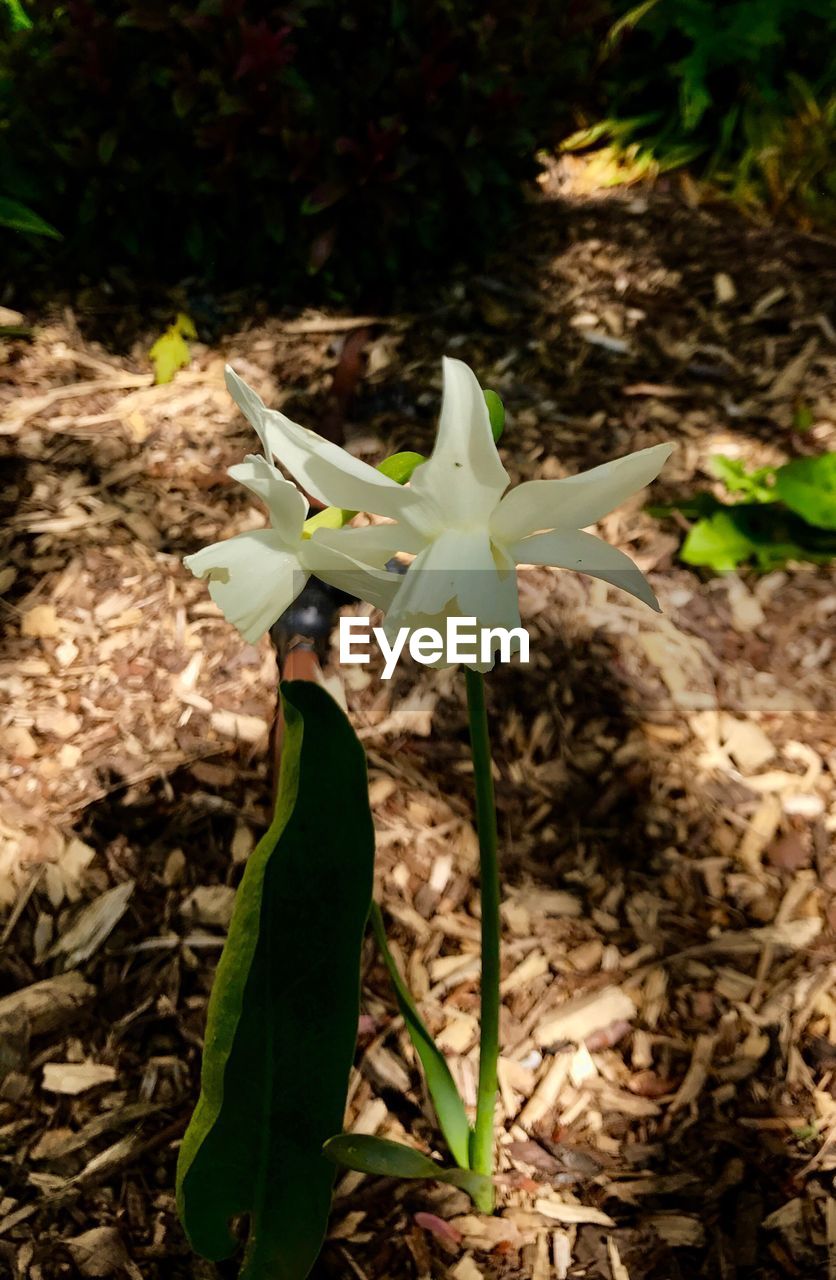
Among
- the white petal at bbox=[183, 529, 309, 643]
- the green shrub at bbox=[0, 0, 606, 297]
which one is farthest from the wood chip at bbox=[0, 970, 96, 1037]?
the green shrub at bbox=[0, 0, 606, 297]

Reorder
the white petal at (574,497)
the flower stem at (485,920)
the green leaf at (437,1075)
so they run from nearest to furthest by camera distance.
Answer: the white petal at (574,497), the flower stem at (485,920), the green leaf at (437,1075)

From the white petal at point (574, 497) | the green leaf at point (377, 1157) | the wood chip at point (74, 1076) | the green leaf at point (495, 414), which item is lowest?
the green leaf at point (377, 1157)

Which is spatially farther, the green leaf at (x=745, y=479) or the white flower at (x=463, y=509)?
the green leaf at (x=745, y=479)

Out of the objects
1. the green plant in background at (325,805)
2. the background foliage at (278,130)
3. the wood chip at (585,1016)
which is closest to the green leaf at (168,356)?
the background foliage at (278,130)

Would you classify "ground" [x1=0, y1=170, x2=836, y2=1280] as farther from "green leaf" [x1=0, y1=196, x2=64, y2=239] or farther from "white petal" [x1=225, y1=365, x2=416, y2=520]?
"white petal" [x1=225, y1=365, x2=416, y2=520]

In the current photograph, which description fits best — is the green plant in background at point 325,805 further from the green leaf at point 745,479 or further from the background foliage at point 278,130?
the background foliage at point 278,130

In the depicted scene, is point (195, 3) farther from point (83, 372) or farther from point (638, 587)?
point (638, 587)

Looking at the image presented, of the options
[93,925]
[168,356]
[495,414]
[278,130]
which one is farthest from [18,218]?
[495,414]
